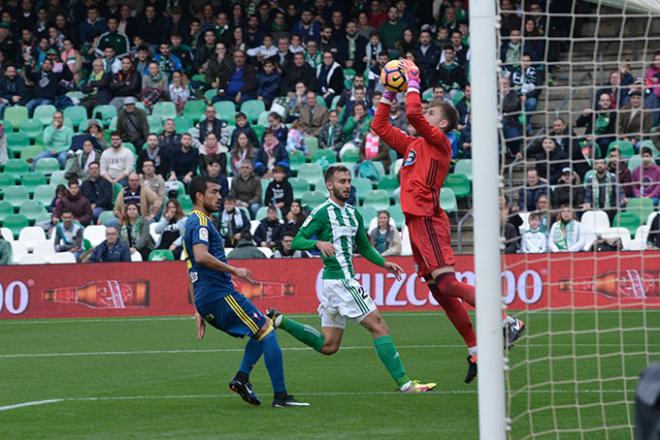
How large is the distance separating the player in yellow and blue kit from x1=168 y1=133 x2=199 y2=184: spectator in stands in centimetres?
1371

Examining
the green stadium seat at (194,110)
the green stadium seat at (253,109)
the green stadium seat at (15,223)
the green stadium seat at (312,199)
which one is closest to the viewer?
the green stadium seat at (312,199)

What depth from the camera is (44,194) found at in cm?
2358

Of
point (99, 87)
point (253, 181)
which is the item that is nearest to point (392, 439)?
point (253, 181)

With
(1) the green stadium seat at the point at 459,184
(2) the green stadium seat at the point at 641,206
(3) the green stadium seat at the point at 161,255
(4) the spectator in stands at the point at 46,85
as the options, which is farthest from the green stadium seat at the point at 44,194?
(2) the green stadium seat at the point at 641,206

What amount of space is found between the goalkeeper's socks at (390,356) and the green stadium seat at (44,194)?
15.3 m

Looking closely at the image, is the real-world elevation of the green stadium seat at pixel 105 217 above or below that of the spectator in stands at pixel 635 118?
below

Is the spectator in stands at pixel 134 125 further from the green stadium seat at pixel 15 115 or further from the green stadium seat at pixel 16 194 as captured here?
the green stadium seat at pixel 15 115

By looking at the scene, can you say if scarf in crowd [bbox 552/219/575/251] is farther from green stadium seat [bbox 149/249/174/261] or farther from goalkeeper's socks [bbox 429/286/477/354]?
goalkeeper's socks [bbox 429/286/477/354]

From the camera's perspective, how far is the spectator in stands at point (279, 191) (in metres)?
21.4

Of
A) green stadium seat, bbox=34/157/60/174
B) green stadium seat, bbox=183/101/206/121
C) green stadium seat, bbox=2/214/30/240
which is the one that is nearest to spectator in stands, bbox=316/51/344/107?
green stadium seat, bbox=183/101/206/121

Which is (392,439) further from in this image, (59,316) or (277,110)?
(277,110)

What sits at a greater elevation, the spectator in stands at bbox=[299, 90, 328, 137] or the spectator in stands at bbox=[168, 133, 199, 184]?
the spectator in stands at bbox=[299, 90, 328, 137]

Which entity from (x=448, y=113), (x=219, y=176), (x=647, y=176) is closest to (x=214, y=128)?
(x=219, y=176)

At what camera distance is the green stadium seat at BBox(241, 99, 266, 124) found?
25.0 meters
